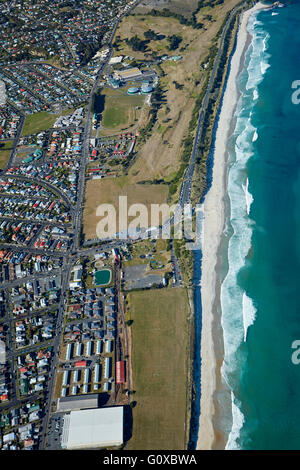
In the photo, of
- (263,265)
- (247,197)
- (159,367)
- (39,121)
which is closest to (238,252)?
(263,265)

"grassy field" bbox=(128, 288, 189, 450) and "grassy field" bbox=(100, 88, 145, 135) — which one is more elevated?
"grassy field" bbox=(100, 88, 145, 135)

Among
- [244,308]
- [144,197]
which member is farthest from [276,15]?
[244,308]

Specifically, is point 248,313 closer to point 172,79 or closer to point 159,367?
point 159,367

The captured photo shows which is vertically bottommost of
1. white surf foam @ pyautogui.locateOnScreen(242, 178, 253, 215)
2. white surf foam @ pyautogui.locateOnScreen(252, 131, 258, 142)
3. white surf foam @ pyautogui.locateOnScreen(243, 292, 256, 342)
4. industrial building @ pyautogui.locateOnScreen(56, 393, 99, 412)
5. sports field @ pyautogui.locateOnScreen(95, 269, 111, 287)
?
industrial building @ pyautogui.locateOnScreen(56, 393, 99, 412)

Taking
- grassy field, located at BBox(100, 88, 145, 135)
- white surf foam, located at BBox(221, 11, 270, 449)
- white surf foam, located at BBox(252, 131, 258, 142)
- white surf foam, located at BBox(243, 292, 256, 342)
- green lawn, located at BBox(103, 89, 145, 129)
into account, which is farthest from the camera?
green lawn, located at BBox(103, 89, 145, 129)

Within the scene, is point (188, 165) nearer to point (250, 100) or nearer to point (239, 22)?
point (250, 100)

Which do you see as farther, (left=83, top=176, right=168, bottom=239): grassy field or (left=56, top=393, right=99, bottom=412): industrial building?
(left=83, top=176, right=168, bottom=239): grassy field

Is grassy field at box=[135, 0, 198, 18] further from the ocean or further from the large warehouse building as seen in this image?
the large warehouse building

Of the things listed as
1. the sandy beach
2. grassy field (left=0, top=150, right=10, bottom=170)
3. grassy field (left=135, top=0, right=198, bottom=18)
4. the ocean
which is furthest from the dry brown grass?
grassy field (left=0, top=150, right=10, bottom=170)
